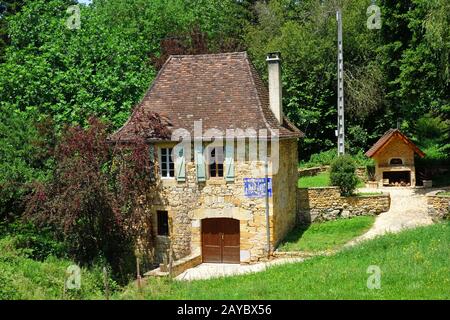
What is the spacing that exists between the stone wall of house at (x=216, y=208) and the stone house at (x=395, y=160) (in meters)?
8.35

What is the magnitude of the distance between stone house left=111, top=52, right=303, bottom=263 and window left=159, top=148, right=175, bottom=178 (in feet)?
0.13

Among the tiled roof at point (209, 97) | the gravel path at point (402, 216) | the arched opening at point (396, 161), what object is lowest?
the gravel path at point (402, 216)

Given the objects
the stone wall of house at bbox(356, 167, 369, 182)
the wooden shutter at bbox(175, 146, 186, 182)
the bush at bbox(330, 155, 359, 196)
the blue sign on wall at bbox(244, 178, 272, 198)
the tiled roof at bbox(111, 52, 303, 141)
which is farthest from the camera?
the stone wall of house at bbox(356, 167, 369, 182)

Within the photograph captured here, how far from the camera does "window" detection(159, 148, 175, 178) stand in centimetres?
2095

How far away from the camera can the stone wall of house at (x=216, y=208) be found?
20.5 meters

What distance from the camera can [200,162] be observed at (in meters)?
20.5

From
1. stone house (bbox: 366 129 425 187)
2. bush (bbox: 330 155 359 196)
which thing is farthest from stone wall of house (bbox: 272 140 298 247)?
stone house (bbox: 366 129 425 187)

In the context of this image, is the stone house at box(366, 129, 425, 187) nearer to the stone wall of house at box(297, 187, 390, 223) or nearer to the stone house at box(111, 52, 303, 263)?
the stone wall of house at box(297, 187, 390, 223)

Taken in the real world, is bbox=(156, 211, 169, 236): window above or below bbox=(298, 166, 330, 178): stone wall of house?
below

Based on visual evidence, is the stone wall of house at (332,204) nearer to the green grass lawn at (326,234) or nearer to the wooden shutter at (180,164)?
the green grass lawn at (326,234)

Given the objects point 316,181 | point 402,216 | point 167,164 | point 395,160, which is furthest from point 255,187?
point 395,160

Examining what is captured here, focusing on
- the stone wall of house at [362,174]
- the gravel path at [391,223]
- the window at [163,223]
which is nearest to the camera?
the gravel path at [391,223]

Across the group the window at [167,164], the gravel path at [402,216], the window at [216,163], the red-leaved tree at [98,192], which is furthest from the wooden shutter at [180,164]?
the gravel path at [402,216]
